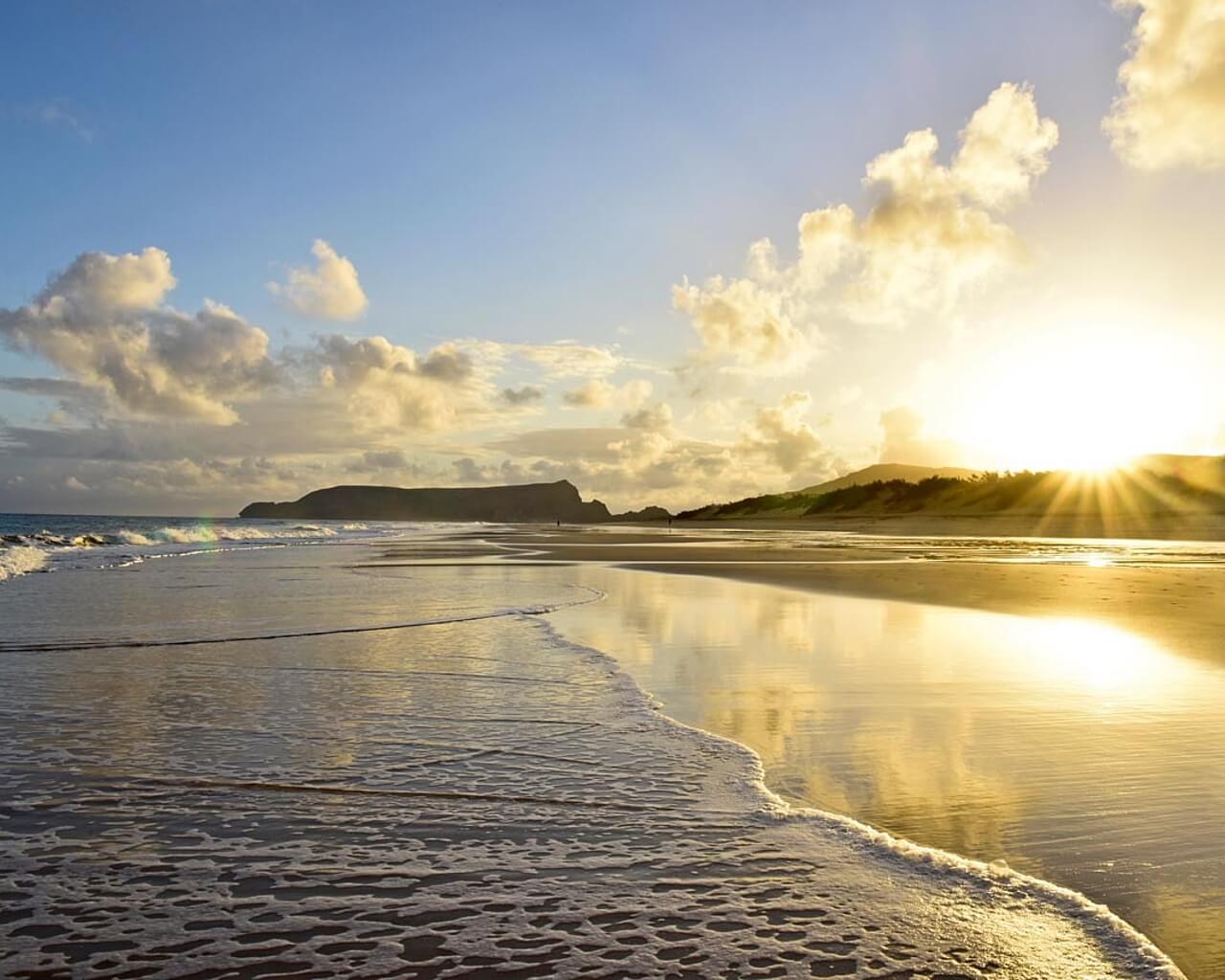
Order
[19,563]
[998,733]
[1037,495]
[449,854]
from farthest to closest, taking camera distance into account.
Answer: [1037,495] → [19,563] → [998,733] → [449,854]

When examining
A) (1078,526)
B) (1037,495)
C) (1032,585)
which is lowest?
(1032,585)

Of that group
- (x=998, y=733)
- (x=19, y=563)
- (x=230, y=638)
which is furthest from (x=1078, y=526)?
(x=230, y=638)

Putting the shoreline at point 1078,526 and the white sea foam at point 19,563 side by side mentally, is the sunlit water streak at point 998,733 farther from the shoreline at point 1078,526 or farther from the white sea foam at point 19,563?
the shoreline at point 1078,526

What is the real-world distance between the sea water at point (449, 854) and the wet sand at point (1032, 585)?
8717 mm

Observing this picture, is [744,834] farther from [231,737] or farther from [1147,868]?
[231,737]

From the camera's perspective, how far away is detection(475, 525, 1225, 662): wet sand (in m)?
14.2

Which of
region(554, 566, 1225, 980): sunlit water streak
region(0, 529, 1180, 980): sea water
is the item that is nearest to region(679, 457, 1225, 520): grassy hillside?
region(554, 566, 1225, 980): sunlit water streak

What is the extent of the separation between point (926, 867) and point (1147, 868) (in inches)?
43.2

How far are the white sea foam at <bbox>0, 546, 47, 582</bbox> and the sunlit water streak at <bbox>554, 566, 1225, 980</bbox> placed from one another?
Result: 2127cm

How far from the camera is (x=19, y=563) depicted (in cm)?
2959

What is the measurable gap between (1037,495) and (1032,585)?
3051 inches

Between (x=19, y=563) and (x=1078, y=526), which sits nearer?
(x=19, y=563)

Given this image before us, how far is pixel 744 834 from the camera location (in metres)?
4.76

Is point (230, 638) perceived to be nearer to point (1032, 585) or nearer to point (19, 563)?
point (1032, 585)
